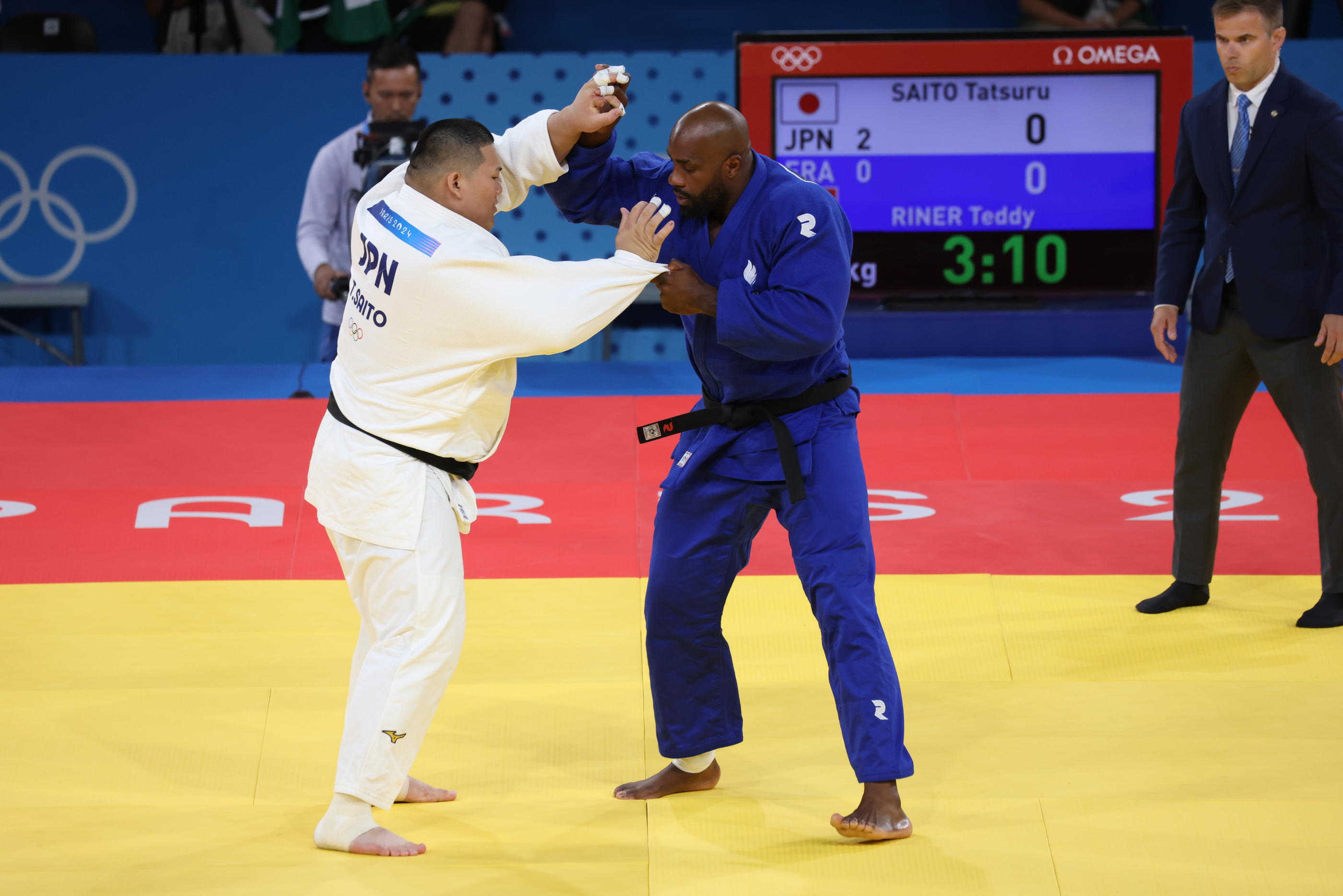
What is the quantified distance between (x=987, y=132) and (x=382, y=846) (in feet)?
17.7

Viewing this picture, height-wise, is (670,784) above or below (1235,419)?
below

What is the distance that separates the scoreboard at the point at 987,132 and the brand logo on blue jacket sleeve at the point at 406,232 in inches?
178

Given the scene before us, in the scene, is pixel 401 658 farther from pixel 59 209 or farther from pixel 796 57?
pixel 59 209

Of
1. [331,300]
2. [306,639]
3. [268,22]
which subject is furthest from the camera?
[268,22]

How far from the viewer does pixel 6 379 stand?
7.07 meters

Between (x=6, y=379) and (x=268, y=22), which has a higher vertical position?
(x=268, y=22)

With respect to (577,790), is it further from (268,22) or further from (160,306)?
(268,22)

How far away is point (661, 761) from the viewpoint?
3.41 m

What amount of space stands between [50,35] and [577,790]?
6810mm

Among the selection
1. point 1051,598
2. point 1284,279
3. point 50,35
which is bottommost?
point 1051,598

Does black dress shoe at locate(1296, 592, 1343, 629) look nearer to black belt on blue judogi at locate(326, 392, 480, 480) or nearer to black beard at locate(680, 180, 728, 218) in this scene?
black beard at locate(680, 180, 728, 218)

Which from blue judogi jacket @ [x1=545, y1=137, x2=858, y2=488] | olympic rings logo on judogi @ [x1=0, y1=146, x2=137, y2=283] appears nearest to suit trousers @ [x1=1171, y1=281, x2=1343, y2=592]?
blue judogi jacket @ [x1=545, y1=137, x2=858, y2=488]

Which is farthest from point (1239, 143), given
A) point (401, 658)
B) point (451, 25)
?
point (451, 25)

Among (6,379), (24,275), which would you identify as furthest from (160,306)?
(6,379)
